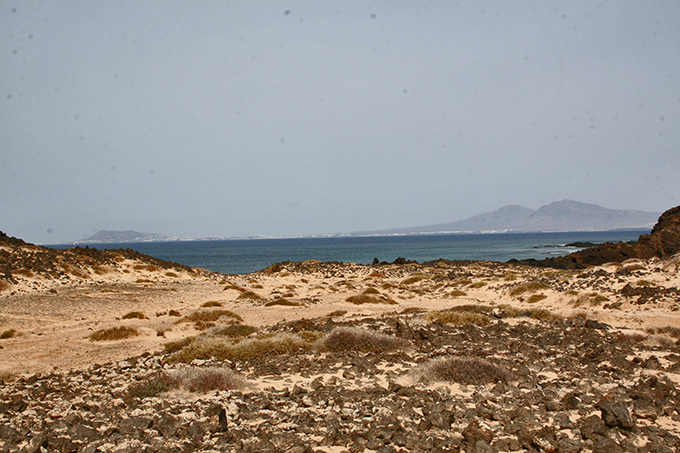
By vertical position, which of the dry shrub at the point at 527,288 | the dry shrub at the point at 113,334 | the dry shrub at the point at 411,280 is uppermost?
the dry shrub at the point at 113,334

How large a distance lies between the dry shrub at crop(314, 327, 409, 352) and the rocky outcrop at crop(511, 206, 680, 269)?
112 ft

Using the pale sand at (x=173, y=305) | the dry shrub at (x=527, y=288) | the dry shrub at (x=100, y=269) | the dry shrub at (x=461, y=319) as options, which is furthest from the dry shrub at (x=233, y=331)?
the dry shrub at (x=100, y=269)

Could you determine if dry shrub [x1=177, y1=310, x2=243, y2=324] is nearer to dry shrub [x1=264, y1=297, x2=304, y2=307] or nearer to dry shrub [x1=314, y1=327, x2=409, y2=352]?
dry shrub [x1=264, y1=297, x2=304, y2=307]

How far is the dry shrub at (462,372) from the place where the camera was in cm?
864

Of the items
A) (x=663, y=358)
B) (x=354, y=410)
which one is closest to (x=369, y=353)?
(x=354, y=410)

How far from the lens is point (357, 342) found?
1179 centimetres

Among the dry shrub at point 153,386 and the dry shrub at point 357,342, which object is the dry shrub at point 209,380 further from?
the dry shrub at point 357,342

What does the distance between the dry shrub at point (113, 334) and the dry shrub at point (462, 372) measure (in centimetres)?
1119

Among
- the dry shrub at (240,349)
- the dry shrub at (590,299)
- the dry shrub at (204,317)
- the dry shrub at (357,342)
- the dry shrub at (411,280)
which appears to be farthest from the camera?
the dry shrub at (411,280)

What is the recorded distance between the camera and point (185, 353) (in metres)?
11.2

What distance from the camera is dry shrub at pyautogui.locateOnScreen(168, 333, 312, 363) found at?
11.0 metres

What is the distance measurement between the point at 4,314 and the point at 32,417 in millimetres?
17065

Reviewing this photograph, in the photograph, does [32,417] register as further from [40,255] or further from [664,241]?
[664,241]

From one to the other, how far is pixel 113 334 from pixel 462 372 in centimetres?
Result: 1229
